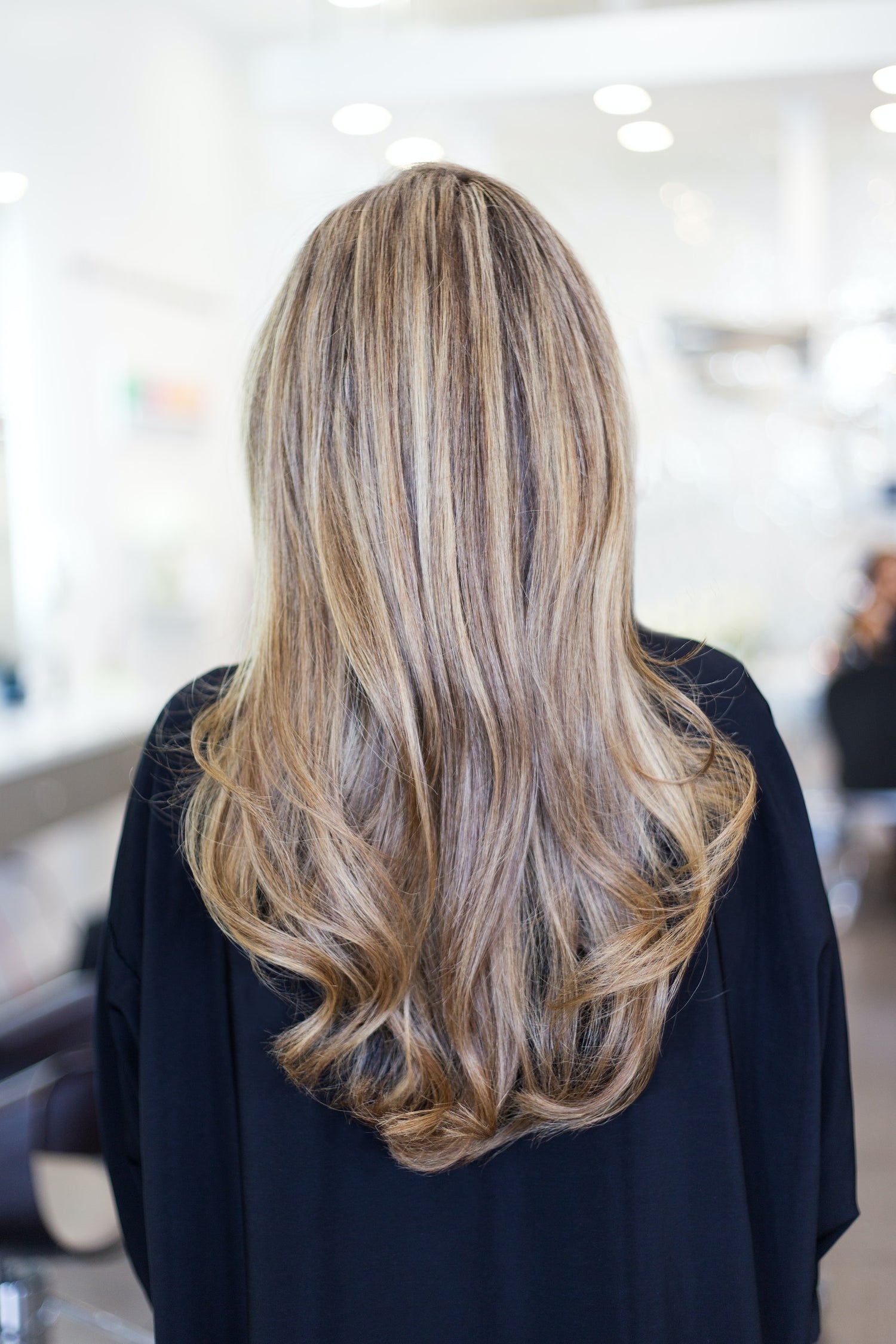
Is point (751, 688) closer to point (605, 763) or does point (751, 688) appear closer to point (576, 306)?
point (605, 763)

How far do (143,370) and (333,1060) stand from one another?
110 inches

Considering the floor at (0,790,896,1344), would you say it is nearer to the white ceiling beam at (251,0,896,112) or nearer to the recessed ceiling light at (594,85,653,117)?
the white ceiling beam at (251,0,896,112)

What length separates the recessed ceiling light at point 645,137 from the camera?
143 inches

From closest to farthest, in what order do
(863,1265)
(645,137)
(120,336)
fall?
(863,1265) < (120,336) < (645,137)

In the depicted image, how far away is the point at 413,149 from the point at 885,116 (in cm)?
144

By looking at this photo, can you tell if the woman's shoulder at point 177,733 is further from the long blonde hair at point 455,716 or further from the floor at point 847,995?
the floor at point 847,995

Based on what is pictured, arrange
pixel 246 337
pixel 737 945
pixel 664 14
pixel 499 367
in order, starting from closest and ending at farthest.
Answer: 1. pixel 499 367
2. pixel 737 945
3. pixel 664 14
4. pixel 246 337

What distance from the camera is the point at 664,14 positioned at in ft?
10.1

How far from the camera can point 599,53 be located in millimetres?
3168

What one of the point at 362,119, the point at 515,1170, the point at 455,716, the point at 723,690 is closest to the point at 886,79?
the point at 362,119

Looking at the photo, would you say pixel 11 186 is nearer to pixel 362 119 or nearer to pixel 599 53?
pixel 362 119

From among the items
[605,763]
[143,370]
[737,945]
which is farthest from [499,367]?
[143,370]

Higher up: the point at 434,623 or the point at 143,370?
the point at 143,370

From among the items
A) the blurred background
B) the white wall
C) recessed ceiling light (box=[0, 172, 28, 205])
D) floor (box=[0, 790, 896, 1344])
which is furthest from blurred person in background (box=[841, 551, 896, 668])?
recessed ceiling light (box=[0, 172, 28, 205])
